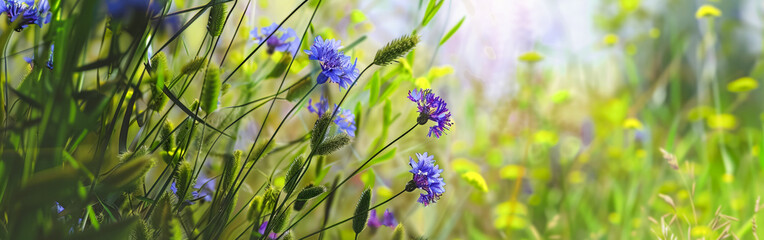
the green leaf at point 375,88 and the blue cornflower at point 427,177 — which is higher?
the green leaf at point 375,88

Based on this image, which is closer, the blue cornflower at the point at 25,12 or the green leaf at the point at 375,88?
the blue cornflower at the point at 25,12

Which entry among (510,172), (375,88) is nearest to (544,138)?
(510,172)

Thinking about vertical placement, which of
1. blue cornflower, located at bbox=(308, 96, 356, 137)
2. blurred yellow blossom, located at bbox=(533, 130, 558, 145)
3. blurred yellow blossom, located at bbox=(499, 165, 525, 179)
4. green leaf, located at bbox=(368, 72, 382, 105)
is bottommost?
blurred yellow blossom, located at bbox=(499, 165, 525, 179)

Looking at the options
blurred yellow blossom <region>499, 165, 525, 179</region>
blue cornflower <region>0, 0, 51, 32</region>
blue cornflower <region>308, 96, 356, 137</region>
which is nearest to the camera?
blue cornflower <region>0, 0, 51, 32</region>

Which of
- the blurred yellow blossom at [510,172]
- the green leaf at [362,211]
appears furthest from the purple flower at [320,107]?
the blurred yellow blossom at [510,172]

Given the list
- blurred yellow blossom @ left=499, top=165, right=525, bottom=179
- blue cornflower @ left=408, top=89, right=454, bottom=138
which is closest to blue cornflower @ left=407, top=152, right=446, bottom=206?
blue cornflower @ left=408, top=89, right=454, bottom=138

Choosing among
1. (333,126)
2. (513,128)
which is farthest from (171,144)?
(513,128)

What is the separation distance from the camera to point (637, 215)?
1149 mm

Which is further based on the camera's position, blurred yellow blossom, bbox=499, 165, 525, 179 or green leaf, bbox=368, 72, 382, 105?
blurred yellow blossom, bbox=499, 165, 525, 179

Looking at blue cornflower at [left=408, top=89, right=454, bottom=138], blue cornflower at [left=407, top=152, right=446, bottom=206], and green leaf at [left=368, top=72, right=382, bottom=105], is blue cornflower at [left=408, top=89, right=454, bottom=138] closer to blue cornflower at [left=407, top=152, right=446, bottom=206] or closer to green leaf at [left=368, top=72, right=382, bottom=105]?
blue cornflower at [left=407, top=152, right=446, bottom=206]

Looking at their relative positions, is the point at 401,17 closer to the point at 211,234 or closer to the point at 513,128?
the point at 513,128

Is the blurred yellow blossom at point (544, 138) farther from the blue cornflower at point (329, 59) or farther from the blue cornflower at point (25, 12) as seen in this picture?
the blue cornflower at point (25, 12)

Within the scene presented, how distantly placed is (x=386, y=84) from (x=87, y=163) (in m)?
0.37

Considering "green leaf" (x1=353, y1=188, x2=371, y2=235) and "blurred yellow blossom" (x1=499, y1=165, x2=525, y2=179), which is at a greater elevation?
"green leaf" (x1=353, y1=188, x2=371, y2=235)
